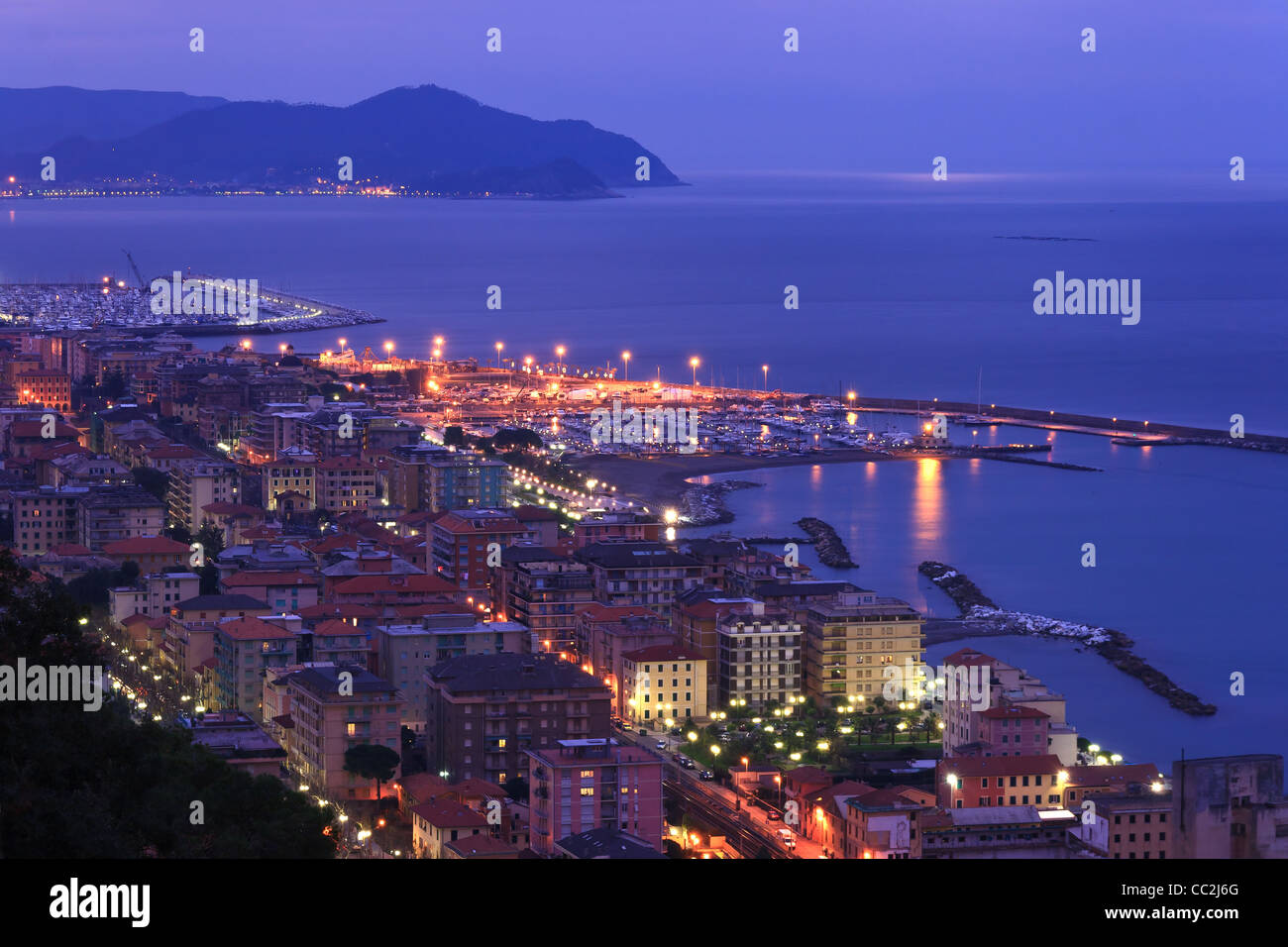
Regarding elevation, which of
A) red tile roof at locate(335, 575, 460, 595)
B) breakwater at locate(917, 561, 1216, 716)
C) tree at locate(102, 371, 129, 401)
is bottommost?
breakwater at locate(917, 561, 1216, 716)

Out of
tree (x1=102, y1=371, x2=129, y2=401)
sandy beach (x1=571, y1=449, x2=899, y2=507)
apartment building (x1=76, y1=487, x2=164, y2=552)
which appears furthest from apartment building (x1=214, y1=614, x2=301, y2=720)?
tree (x1=102, y1=371, x2=129, y2=401)

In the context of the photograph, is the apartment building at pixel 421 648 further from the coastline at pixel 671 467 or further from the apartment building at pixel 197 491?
the coastline at pixel 671 467

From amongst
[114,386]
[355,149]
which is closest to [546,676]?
[114,386]

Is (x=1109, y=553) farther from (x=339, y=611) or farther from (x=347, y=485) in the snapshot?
(x=339, y=611)

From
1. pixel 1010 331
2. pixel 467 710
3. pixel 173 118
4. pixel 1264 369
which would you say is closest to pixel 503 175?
pixel 173 118

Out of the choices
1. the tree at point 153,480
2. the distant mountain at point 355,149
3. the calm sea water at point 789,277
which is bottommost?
the tree at point 153,480

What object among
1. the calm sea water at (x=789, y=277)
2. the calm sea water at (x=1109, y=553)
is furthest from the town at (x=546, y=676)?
the calm sea water at (x=789, y=277)

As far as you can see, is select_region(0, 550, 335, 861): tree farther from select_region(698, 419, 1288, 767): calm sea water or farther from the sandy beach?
the sandy beach

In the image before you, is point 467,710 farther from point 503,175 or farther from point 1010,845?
point 503,175
